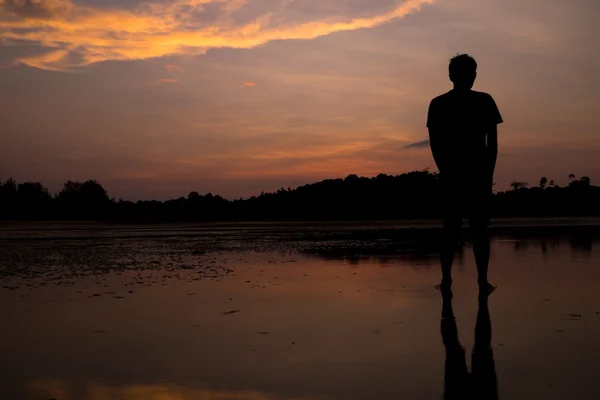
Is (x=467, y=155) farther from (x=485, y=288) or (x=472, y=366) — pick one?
(x=472, y=366)

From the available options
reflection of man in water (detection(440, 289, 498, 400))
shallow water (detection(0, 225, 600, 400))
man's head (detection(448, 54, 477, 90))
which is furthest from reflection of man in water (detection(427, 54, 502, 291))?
reflection of man in water (detection(440, 289, 498, 400))

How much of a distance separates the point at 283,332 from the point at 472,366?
60.9 inches

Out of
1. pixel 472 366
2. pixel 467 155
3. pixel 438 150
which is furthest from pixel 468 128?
pixel 472 366

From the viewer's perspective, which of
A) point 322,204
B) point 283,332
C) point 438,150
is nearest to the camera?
point 283,332

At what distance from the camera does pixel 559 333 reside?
4.55 meters

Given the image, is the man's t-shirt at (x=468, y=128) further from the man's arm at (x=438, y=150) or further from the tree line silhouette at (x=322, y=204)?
the tree line silhouette at (x=322, y=204)

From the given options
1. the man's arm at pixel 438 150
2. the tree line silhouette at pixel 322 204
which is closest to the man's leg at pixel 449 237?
the man's arm at pixel 438 150

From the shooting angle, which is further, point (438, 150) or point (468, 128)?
point (438, 150)

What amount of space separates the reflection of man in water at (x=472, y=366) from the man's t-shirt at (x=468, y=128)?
6.51 ft

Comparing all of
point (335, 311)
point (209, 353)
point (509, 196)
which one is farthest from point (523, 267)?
point (509, 196)

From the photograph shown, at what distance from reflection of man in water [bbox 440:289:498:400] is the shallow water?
2.2 inches

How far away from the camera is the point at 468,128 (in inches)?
266

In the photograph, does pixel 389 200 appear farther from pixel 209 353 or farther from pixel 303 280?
pixel 209 353

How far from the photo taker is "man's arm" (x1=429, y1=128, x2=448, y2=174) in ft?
22.4
